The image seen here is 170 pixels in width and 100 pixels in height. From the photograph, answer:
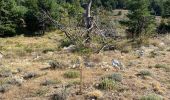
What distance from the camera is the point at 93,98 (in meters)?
11.9

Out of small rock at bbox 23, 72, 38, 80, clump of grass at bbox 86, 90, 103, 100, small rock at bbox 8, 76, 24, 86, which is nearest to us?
clump of grass at bbox 86, 90, 103, 100

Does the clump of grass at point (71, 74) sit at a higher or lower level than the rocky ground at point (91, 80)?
higher

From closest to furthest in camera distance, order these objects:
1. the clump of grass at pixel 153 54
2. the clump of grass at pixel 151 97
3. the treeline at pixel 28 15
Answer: the clump of grass at pixel 151 97, the clump of grass at pixel 153 54, the treeline at pixel 28 15

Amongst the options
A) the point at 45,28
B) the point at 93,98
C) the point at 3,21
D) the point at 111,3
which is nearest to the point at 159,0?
the point at 111,3

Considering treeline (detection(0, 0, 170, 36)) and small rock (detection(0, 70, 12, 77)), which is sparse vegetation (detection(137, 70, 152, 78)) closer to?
small rock (detection(0, 70, 12, 77))

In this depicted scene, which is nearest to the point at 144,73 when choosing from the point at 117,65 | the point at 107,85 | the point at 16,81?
the point at 117,65

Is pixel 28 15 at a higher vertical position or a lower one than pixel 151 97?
lower

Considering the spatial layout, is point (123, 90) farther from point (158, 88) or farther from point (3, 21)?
point (3, 21)

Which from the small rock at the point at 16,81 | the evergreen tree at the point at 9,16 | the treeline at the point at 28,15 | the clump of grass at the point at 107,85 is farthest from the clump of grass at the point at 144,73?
the evergreen tree at the point at 9,16

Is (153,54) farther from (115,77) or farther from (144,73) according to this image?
(115,77)

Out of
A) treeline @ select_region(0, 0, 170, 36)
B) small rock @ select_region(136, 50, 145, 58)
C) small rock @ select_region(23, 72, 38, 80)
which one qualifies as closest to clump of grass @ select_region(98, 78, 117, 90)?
small rock @ select_region(23, 72, 38, 80)

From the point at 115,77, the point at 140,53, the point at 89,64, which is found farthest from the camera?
the point at 140,53

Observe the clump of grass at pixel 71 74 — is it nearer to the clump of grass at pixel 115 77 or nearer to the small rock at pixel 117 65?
the clump of grass at pixel 115 77

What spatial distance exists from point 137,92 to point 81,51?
2.93 m
